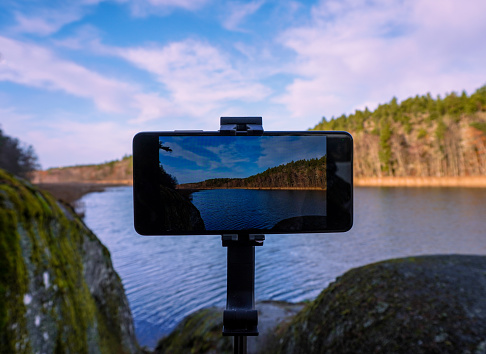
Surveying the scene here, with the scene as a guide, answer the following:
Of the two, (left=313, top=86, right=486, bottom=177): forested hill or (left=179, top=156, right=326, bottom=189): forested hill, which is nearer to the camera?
(left=179, top=156, right=326, bottom=189): forested hill

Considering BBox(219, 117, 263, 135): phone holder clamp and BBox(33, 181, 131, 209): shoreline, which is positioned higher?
BBox(219, 117, 263, 135): phone holder clamp

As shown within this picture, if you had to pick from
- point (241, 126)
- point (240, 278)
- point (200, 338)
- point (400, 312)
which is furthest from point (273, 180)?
point (200, 338)

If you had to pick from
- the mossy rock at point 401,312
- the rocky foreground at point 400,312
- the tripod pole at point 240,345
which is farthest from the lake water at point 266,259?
the tripod pole at point 240,345

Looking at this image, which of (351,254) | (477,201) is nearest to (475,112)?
(477,201)

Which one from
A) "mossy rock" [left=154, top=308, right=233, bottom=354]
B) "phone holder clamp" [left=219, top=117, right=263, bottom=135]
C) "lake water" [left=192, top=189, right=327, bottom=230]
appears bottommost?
"mossy rock" [left=154, top=308, right=233, bottom=354]

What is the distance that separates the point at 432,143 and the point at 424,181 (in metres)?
9.63

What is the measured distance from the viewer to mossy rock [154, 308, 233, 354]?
16.8ft

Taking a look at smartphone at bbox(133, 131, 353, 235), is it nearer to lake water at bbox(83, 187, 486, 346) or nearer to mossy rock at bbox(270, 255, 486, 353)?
mossy rock at bbox(270, 255, 486, 353)

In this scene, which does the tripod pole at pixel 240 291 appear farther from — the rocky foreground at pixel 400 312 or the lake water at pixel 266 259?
the lake water at pixel 266 259

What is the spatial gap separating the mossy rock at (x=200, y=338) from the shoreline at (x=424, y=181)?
72945mm

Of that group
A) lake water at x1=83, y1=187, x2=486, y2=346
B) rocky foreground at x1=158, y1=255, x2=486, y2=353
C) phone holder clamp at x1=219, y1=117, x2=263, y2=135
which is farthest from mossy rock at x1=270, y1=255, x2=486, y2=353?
lake water at x1=83, y1=187, x2=486, y2=346

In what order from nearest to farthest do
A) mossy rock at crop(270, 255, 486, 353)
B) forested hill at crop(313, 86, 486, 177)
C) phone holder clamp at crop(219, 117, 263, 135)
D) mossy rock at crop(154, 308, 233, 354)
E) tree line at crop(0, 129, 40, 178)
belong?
phone holder clamp at crop(219, 117, 263, 135), mossy rock at crop(270, 255, 486, 353), mossy rock at crop(154, 308, 233, 354), tree line at crop(0, 129, 40, 178), forested hill at crop(313, 86, 486, 177)

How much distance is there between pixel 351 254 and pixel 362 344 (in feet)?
48.2

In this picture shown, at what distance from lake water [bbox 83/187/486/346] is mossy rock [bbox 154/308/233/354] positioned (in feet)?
5.14
